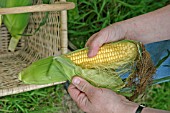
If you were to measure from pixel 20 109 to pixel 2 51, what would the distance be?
0.27 meters

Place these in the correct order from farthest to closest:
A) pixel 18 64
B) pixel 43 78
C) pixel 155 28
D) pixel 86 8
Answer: pixel 86 8, pixel 18 64, pixel 155 28, pixel 43 78

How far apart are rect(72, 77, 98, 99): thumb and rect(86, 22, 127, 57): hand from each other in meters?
0.09

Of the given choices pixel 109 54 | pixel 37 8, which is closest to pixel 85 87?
pixel 109 54

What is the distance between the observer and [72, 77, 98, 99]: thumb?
2.96 ft

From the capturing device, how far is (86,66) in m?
0.98

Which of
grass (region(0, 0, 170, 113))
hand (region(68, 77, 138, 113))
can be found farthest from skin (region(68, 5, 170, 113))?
grass (region(0, 0, 170, 113))

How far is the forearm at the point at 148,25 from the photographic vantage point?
1.08 meters

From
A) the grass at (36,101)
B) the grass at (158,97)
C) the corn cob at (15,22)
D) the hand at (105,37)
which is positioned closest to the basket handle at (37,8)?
the hand at (105,37)

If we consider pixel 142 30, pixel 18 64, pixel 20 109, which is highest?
pixel 142 30

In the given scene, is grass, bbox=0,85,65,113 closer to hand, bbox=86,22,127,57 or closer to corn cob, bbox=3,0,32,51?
corn cob, bbox=3,0,32,51

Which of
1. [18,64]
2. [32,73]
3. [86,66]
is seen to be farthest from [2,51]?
[86,66]

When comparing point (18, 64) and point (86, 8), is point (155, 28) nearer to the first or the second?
point (86, 8)

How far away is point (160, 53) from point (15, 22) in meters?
0.59

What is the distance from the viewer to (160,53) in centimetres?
122
